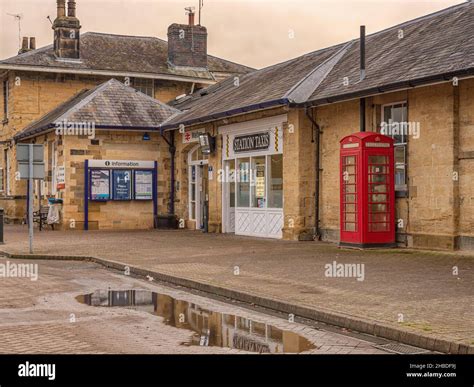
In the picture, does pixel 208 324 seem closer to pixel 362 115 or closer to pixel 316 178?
pixel 362 115

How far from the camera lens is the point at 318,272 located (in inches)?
538

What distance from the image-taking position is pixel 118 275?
14.7 meters

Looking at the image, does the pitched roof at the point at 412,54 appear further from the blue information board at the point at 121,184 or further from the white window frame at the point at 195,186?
the blue information board at the point at 121,184

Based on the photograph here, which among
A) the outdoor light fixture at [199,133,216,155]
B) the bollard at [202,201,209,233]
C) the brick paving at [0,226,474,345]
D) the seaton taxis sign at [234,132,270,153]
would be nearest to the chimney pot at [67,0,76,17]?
the outdoor light fixture at [199,133,216,155]

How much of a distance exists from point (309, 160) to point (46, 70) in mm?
17973

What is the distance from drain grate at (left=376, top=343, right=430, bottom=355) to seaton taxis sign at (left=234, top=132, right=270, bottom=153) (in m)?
14.7

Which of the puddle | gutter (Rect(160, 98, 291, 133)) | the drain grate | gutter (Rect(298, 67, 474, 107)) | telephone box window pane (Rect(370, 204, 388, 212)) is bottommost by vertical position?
the drain grate

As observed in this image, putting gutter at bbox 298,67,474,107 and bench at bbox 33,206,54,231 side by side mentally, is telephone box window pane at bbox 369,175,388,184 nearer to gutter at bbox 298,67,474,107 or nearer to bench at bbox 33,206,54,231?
gutter at bbox 298,67,474,107

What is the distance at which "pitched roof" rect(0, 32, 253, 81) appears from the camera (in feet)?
115

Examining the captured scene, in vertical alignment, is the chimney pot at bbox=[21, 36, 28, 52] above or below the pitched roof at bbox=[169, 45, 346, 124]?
above

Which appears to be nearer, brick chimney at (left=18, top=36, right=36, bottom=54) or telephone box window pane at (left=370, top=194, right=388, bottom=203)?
telephone box window pane at (left=370, top=194, right=388, bottom=203)

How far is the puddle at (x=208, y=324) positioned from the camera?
8062 mm

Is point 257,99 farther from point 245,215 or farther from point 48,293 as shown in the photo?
point 48,293
